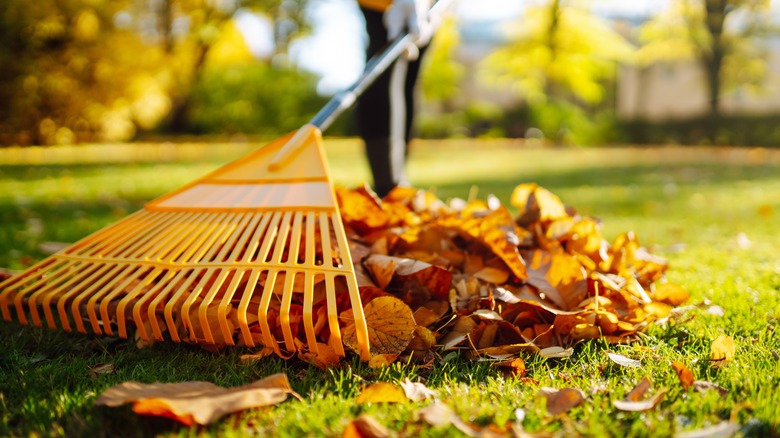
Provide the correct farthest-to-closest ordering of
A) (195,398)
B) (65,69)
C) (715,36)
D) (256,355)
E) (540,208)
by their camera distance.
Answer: (715,36) → (65,69) → (540,208) → (256,355) → (195,398)

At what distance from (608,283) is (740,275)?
881 millimetres

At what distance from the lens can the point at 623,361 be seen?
1.52 metres

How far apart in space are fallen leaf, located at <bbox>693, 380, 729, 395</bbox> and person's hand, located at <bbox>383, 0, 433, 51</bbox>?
1746 mm

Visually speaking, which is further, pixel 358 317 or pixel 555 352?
pixel 555 352

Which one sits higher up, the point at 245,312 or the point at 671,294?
the point at 245,312

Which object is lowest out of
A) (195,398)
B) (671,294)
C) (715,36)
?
(671,294)

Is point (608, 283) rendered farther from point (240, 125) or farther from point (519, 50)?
point (519, 50)

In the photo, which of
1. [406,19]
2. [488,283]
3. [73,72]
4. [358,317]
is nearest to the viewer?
[358,317]

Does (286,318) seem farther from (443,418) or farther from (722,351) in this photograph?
(722,351)

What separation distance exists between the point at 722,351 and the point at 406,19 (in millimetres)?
1692

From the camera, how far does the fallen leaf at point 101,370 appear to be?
58.4 inches

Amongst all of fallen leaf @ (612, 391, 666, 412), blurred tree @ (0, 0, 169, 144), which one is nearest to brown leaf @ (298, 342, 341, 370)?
fallen leaf @ (612, 391, 666, 412)

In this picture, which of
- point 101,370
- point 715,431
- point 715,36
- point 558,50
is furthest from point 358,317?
point 715,36

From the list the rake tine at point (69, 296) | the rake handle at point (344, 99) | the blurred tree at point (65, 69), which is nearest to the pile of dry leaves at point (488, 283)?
the rake handle at point (344, 99)
